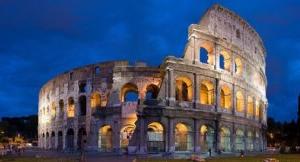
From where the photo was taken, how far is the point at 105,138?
5466 cm

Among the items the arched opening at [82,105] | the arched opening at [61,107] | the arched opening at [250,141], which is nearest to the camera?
the arched opening at [82,105]

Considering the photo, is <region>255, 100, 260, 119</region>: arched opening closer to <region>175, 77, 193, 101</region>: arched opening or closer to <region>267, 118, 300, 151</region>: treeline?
<region>267, 118, 300, 151</region>: treeline

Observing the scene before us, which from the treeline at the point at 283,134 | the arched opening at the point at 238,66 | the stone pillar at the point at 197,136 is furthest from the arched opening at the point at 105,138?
the treeline at the point at 283,134

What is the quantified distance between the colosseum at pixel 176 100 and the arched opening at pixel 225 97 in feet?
0.35

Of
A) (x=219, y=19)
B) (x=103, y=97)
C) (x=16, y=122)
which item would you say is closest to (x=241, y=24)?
(x=219, y=19)

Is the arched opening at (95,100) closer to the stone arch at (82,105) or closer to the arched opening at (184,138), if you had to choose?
the stone arch at (82,105)

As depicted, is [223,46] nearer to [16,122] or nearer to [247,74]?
[247,74]

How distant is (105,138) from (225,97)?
15.4 metres

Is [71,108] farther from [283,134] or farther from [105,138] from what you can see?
[283,134]

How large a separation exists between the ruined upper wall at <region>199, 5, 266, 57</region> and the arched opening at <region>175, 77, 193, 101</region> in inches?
257

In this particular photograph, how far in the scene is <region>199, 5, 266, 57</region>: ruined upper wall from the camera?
55.1 m

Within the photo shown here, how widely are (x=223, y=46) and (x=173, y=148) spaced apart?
14.5 m

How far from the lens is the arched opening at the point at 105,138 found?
54.0 metres

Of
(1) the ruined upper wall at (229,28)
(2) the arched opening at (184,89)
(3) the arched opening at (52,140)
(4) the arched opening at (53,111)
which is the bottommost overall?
(3) the arched opening at (52,140)
